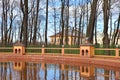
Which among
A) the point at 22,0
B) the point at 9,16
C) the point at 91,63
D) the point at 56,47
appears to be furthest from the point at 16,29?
the point at 91,63

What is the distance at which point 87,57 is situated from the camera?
24.7 metres

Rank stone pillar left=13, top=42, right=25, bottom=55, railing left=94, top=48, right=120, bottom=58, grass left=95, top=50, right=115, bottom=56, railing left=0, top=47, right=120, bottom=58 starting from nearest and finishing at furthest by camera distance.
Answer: railing left=94, top=48, right=120, bottom=58 → railing left=0, top=47, right=120, bottom=58 → grass left=95, top=50, right=115, bottom=56 → stone pillar left=13, top=42, right=25, bottom=55

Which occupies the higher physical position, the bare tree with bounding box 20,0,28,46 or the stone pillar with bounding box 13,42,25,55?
the bare tree with bounding box 20,0,28,46

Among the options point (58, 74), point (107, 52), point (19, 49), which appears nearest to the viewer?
point (58, 74)

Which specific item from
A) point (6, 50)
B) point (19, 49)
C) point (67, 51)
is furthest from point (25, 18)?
point (67, 51)

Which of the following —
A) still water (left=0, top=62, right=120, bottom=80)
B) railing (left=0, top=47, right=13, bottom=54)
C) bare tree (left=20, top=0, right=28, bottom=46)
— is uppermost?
bare tree (left=20, top=0, right=28, bottom=46)

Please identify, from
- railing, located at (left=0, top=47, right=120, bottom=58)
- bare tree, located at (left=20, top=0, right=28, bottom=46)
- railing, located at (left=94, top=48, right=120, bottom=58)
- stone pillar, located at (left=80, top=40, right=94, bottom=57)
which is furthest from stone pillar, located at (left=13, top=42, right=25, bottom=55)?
railing, located at (left=94, top=48, right=120, bottom=58)

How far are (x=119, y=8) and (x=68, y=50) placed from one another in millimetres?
15392

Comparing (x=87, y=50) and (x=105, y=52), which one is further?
(x=87, y=50)

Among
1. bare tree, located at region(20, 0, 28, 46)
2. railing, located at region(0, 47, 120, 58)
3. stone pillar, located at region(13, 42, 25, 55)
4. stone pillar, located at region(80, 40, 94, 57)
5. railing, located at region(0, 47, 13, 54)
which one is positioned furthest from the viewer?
bare tree, located at region(20, 0, 28, 46)

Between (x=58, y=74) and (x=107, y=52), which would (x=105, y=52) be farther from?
(x=58, y=74)

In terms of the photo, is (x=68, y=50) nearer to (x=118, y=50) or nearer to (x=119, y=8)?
(x=118, y=50)

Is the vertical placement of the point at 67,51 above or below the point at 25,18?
below

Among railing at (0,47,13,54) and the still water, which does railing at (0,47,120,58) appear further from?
the still water
